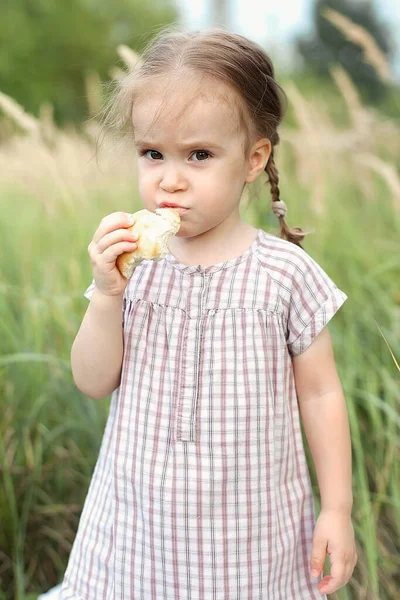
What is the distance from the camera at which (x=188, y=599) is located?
58.6 inches

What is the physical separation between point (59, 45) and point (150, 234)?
668 inches

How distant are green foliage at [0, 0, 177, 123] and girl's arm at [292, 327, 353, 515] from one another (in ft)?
45.2

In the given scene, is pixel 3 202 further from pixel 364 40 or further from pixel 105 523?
pixel 105 523

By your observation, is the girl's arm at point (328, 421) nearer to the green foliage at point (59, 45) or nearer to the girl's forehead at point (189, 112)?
the girl's forehead at point (189, 112)

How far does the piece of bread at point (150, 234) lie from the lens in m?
1.35

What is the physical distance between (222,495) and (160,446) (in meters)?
0.15

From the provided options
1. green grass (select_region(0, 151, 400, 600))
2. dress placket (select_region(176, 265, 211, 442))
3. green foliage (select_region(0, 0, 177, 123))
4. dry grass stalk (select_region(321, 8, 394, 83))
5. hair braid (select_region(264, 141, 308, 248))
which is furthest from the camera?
green foliage (select_region(0, 0, 177, 123))

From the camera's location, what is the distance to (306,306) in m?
1.52

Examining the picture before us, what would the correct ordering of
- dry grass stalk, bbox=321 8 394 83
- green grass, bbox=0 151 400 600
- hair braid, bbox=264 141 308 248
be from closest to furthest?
1. hair braid, bbox=264 141 308 248
2. green grass, bbox=0 151 400 600
3. dry grass stalk, bbox=321 8 394 83

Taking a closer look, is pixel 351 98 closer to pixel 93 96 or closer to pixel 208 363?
pixel 93 96

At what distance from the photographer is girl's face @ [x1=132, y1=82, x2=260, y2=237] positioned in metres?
1.39

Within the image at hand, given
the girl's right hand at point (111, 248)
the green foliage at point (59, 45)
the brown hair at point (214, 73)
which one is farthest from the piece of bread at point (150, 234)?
the green foliage at point (59, 45)

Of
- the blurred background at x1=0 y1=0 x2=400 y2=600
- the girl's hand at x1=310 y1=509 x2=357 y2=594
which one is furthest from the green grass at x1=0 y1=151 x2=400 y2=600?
the girl's hand at x1=310 y1=509 x2=357 y2=594

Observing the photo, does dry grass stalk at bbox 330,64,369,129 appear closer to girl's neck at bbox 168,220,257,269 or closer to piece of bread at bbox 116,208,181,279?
girl's neck at bbox 168,220,257,269
